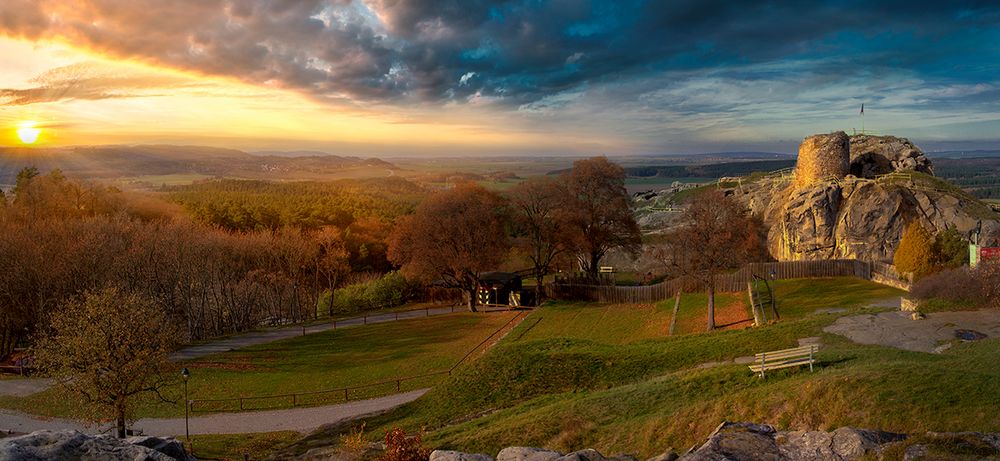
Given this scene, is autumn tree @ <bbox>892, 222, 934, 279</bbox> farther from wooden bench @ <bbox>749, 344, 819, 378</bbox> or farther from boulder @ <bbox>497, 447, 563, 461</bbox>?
boulder @ <bbox>497, 447, 563, 461</bbox>

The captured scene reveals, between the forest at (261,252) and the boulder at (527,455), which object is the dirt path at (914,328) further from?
the forest at (261,252)

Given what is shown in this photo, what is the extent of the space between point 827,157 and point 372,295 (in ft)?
137

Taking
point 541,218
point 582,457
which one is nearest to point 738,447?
point 582,457

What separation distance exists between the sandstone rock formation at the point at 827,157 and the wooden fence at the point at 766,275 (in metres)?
16.2

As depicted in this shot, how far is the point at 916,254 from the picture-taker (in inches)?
1278

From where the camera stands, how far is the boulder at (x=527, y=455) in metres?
9.49

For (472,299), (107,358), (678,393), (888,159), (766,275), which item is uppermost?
(888,159)

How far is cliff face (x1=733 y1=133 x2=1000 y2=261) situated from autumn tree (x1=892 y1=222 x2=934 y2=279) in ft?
41.8

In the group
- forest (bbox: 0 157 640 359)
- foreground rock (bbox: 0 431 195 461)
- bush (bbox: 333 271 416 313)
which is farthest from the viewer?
bush (bbox: 333 271 416 313)

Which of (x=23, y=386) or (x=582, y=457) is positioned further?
(x=23, y=386)

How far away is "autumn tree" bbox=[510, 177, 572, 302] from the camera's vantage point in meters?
45.1

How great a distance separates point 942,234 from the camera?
3412cm

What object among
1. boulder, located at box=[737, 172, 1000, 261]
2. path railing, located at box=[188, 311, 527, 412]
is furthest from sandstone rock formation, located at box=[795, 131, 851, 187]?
path railing, located at box=[188, 311, 527, 412]

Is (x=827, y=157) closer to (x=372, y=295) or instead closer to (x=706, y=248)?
(x=706, y=248)
